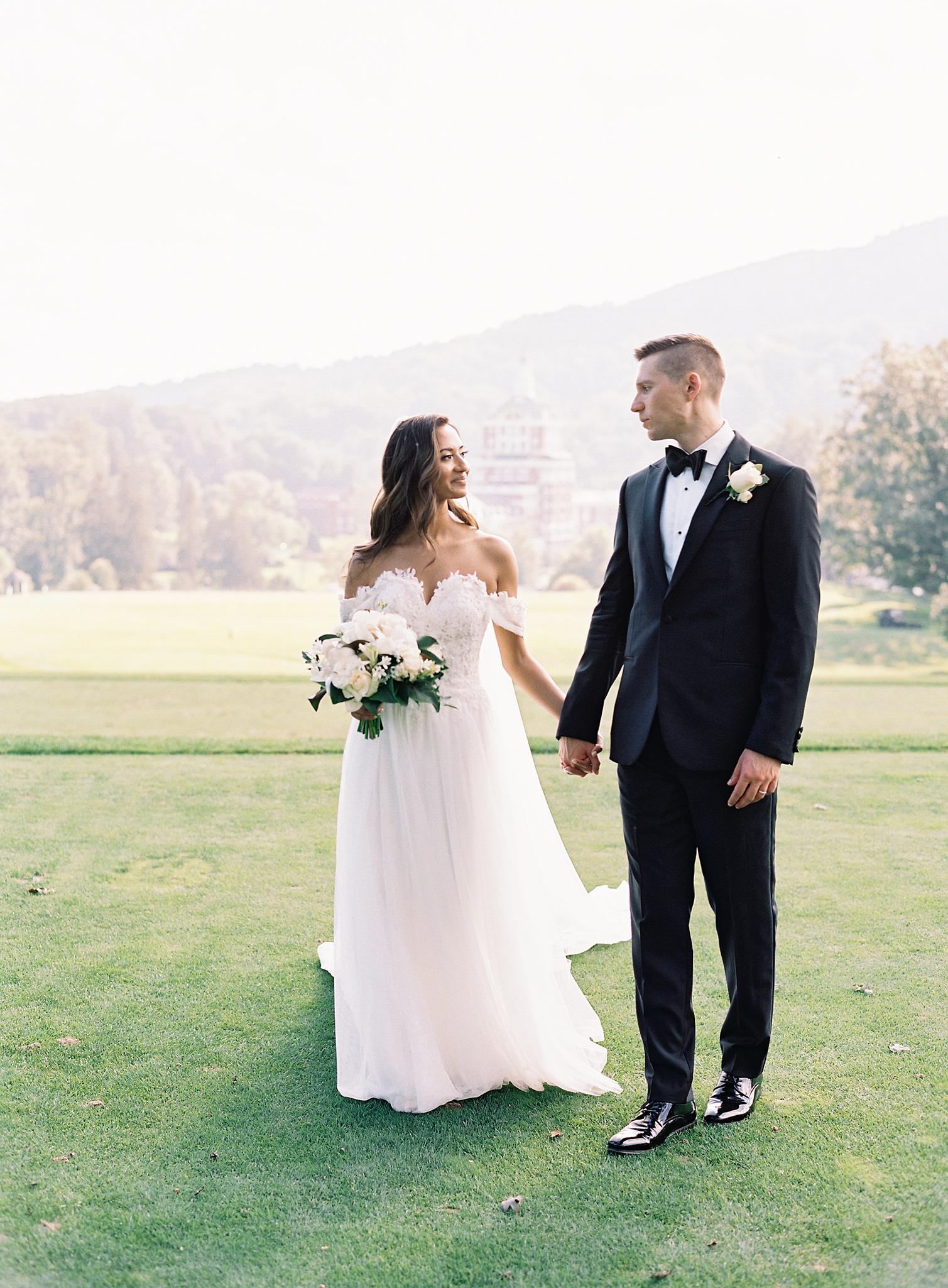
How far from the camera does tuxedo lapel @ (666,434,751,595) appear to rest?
3.11m

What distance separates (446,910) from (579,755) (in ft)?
2.23

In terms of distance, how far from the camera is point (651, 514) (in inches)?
128

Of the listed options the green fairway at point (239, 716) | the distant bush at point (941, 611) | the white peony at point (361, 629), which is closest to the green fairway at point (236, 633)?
the distant bush at point (941, 611)

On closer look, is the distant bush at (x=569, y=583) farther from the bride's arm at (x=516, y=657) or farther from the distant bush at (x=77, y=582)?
the bride's arm at (x=516, y=657)

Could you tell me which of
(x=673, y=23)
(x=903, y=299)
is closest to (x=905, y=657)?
(x=673, y=23)

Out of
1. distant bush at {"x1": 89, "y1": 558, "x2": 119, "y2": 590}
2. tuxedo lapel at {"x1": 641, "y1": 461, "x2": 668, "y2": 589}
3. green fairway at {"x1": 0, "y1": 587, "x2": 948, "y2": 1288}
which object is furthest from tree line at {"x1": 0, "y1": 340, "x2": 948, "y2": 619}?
tuxedo lapel at {"x1": 641, "y1": 461, "x2": 668, "y2": 589}

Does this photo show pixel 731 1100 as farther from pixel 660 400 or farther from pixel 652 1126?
pixel 660 400

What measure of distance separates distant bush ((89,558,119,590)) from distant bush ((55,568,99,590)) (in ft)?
0.59

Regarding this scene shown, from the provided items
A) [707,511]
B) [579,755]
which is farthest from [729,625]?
[579,755]

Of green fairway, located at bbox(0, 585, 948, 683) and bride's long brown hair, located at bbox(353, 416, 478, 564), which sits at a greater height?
bride's long brown hair, located at bbox(353, 416, 478, 564)

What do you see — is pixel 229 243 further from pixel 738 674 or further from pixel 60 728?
pixel 738 674

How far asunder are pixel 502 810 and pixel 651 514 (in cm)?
111

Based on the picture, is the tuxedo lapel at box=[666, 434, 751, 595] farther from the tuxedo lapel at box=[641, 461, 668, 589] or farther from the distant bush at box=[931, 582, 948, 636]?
the distant bush at box=[931, 582, 948, 636]

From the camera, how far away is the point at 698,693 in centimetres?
314
